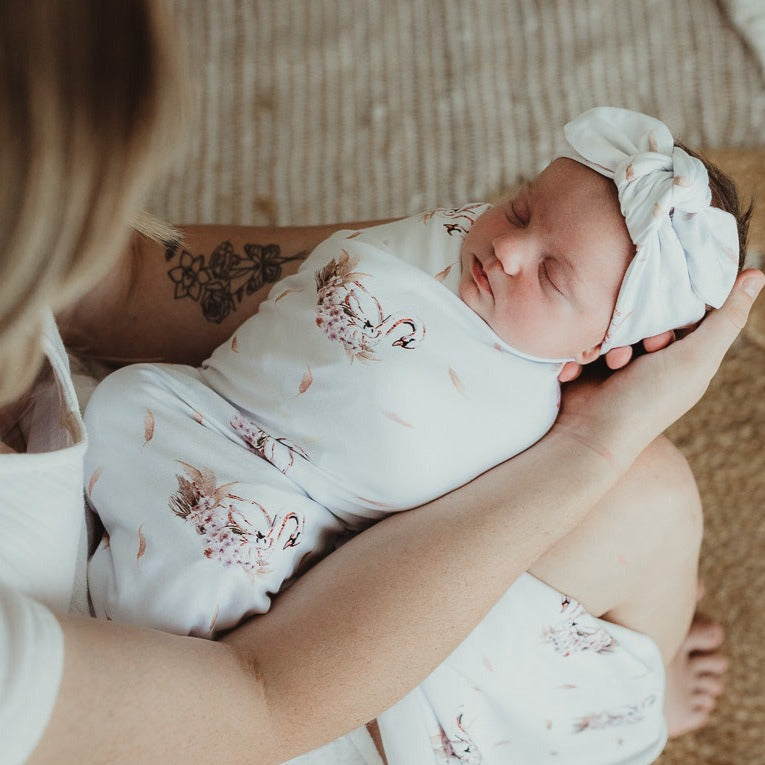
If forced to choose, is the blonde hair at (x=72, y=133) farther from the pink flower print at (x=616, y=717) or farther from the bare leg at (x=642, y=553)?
the pink flower print at (x=616, y=717)

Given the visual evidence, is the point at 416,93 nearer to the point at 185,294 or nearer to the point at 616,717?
the point at 185,294

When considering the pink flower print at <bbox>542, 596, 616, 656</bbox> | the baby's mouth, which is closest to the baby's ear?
the baby's mouth

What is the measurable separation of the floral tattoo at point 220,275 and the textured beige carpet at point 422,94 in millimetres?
368

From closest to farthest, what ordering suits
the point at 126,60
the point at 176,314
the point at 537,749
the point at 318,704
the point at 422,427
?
the point at 126,60 < the point at 318,704 < the point at 422,427 < the point at 537,749 < the point at 176,314

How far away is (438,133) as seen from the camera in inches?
60.6

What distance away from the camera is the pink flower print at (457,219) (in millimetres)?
992

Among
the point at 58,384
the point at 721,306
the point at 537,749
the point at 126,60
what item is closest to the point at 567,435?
the point at 721,306

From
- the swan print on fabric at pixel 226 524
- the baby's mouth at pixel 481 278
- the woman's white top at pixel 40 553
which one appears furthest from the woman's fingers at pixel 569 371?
the woman's white top at pixel 40 553

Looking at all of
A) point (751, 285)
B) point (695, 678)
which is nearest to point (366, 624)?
point (751, 285)

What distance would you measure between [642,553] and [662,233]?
35 centimetres

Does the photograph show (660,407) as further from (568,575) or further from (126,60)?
(126,60)

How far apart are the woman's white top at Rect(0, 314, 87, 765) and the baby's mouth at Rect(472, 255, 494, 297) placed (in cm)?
41

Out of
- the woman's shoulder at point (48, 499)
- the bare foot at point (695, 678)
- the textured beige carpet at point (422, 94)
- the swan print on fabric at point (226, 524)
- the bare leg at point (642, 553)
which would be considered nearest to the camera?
the woman's shoulder at point (48, 499)

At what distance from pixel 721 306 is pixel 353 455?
0.41m
